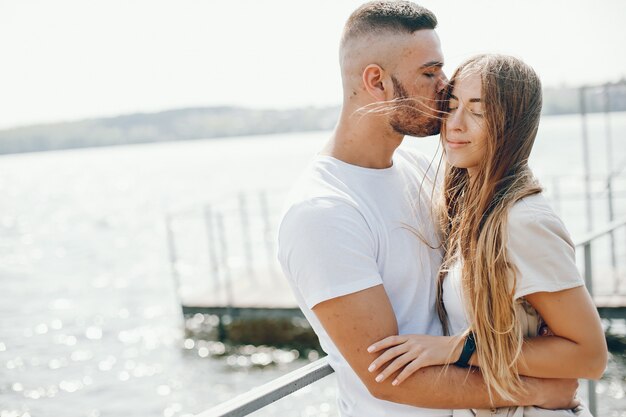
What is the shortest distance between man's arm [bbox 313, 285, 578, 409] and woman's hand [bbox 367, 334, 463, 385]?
0.07 ft

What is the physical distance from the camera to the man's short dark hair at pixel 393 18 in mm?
2139

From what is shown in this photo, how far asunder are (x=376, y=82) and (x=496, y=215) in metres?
0.66

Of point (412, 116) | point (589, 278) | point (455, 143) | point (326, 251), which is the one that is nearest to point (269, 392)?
point (326, 251)

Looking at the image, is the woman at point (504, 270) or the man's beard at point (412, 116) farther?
the man's beard at point (412, 116)

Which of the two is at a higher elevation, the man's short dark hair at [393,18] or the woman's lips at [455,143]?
the man's short dark hair at [393,18]

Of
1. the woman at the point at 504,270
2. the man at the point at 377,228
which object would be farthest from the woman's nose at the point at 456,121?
the man at the point at 377,228

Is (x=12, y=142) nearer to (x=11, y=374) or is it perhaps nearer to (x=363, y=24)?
(x=11, y=374)

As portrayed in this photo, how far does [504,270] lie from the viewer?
1.71m

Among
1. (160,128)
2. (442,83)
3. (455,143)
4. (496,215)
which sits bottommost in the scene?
(160,128)

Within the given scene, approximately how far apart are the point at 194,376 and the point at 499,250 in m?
9.21

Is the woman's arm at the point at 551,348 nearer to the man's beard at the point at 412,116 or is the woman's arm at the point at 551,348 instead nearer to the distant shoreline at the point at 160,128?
the man's beard at the point at 412,116

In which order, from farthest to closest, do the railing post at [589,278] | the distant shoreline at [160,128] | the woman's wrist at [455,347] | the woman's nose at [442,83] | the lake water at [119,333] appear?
the distant shoreline at [160,128] < the lake water at [119,333] < the railing post at [589,278] < the woman's nose at [442,83] < the woman's wrist at [455,347]

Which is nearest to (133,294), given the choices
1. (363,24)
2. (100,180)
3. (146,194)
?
(363,24)

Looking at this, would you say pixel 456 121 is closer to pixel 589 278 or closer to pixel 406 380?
pixel 406 380
